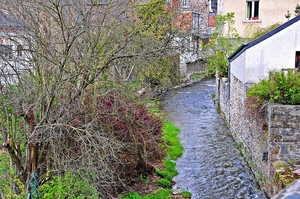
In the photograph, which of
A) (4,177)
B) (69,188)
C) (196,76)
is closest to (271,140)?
(69,188)

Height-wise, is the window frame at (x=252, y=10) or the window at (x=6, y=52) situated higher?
the window frame at (x=252, y=10)

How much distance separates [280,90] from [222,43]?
40.1 feet

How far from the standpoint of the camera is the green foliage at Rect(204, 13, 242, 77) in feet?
68.2

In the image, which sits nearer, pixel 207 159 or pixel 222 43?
pixel 207 159

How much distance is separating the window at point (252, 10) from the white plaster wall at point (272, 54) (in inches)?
445

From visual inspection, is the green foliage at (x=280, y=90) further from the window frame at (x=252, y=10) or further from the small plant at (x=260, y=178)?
the window frame at (x=252, y=10)

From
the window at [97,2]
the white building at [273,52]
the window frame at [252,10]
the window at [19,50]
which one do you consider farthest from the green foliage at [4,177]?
the window frame at [252,10]

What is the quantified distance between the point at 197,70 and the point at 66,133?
101ft

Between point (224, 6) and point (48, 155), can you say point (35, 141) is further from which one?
point (224, 6)

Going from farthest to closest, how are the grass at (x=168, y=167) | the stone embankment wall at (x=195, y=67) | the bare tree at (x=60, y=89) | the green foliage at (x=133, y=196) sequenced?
the stone embankment wall at (x=195, y=67)
the grass at (x=168, y=167)
the green foliage at (x=133, y=196)
the bare tree at (x=60, y=89)

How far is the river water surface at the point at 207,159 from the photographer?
10.3 m

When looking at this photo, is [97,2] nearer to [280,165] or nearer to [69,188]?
[69,188]

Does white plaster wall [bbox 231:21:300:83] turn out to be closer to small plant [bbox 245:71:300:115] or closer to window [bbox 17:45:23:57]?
small plant [bbox 245:71:300:115]

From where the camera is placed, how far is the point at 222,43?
2081cm
